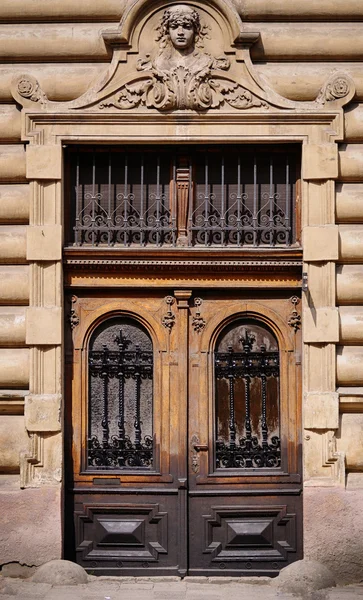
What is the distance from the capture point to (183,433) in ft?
30.1

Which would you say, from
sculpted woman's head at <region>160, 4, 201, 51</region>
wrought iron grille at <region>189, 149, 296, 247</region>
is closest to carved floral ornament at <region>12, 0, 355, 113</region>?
sculpted woman's head at <region>160, 4, 201, 51</region>

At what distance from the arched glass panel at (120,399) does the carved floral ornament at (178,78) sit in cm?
196

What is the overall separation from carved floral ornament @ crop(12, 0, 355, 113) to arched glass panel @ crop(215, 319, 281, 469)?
83.5 inches

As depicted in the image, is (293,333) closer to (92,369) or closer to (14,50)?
(92,369)

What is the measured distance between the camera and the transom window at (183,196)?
9.23 metres

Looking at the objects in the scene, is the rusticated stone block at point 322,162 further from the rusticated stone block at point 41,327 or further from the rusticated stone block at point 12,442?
the rusticated stone block at point 12,442

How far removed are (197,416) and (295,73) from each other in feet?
10.1

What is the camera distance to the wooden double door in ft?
30.0

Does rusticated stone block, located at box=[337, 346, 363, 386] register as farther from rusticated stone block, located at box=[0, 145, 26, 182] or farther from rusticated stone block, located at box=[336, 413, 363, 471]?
rusticated stone block, located at box=[0, 145, 26, 182]

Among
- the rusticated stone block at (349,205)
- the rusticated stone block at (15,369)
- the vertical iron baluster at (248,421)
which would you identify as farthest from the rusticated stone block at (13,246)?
the rusticated stone block at (349,205)

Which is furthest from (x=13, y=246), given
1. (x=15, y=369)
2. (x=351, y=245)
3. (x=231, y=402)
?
(x=351, y=245)

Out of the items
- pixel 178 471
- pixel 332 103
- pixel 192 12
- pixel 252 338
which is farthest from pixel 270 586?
pixel 192 12

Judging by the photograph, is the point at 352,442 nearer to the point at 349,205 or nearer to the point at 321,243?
the point at 321,243

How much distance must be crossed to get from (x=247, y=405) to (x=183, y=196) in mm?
1926
